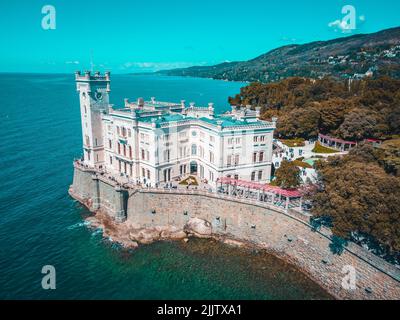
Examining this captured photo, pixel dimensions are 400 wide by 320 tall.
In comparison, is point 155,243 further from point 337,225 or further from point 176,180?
point 337,225

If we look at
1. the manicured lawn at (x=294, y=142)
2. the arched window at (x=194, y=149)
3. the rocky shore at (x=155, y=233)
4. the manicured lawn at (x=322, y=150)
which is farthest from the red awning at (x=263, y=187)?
the manicured lawn at (x=294, y=142)

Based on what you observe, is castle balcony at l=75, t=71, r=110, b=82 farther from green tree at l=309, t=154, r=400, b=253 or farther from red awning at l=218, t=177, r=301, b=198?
green tree at l=309, t=154, r=400, b=253

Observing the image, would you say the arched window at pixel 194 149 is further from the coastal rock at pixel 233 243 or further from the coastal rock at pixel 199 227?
the coastal rock at pixel 233 243

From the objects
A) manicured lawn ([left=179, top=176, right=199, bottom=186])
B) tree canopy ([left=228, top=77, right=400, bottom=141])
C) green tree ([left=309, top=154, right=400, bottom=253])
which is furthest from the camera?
tree canopy ([left=228, top=77, right=400, bottom=141])

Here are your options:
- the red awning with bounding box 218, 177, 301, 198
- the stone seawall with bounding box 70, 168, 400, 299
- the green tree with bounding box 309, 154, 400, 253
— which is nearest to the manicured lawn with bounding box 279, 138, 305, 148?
the red awning with bounding box 218, 177, 301, 198

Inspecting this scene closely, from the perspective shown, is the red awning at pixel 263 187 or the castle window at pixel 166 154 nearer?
the red awning at pixel 263 187

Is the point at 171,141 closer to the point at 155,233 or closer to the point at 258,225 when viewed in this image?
the point at 155,233
